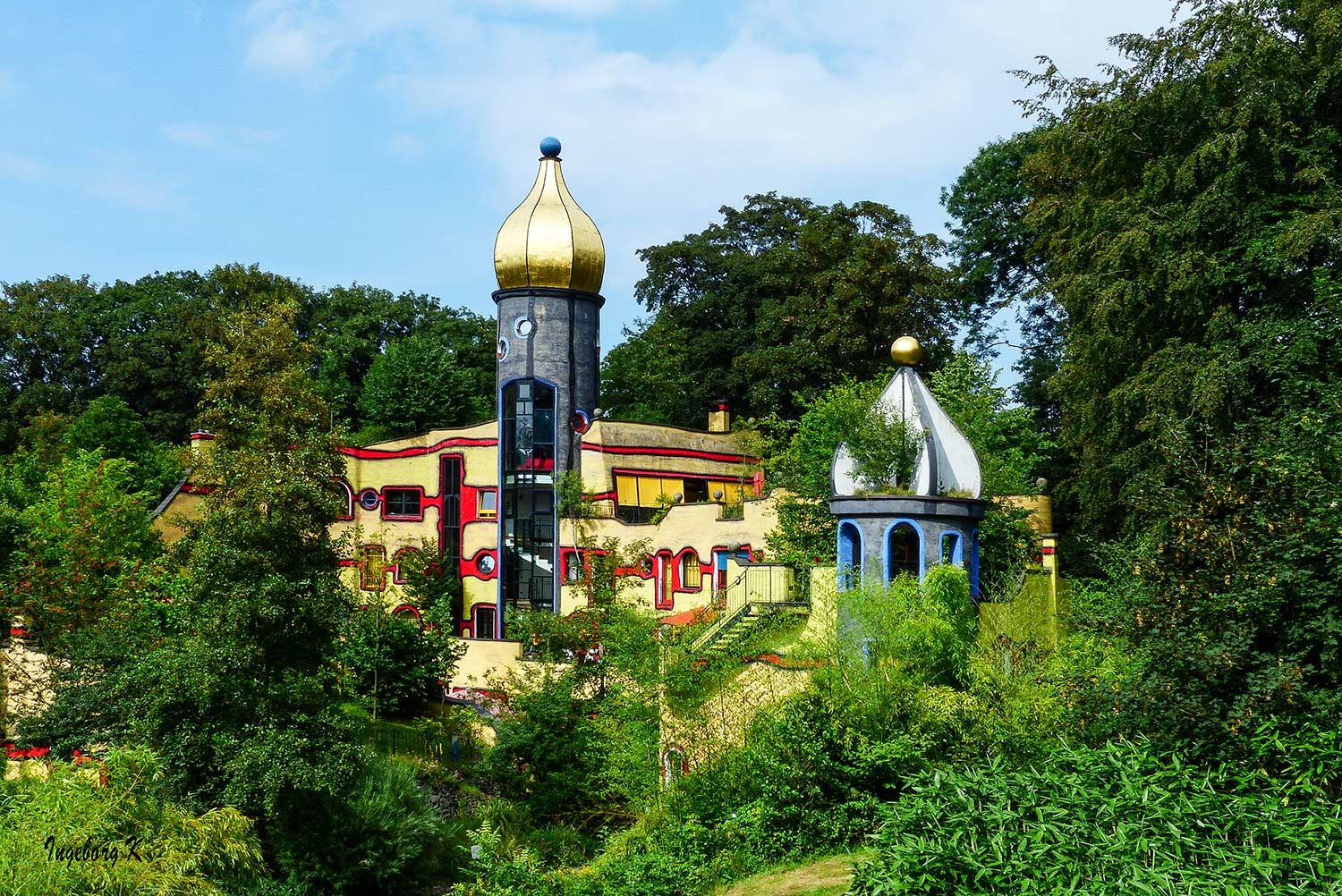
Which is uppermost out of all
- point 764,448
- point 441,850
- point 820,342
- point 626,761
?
point 820,342

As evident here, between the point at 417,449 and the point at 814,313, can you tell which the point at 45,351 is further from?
the point at 814,313

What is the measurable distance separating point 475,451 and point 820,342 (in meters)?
9.76

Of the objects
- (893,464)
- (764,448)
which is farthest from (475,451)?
(893,464)

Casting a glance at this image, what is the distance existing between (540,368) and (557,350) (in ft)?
2.10

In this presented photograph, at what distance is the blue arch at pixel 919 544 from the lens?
16.7 meters

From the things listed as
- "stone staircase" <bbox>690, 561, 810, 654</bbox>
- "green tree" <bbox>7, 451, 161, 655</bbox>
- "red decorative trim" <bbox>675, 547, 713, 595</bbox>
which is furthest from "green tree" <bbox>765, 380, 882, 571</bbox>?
"green tree" <bbox>7, 451, 161, 655</bbox>

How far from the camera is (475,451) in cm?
3028


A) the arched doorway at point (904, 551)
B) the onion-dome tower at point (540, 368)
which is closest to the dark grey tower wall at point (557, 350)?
the onion-dome tower at point (540, 368)

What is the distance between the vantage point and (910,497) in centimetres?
1678

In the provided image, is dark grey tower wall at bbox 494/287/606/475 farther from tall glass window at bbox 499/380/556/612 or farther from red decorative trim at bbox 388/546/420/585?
red decorative trim at bbox 388/546/420/585

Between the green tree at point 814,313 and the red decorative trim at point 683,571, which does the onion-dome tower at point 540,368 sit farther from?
the green tree at point 814,313

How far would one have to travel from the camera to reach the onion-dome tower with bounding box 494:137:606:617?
2952 cm

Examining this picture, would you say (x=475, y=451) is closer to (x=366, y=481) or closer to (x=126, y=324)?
(x=366, y=481)

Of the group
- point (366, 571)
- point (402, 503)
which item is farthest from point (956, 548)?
point (402, 503)
